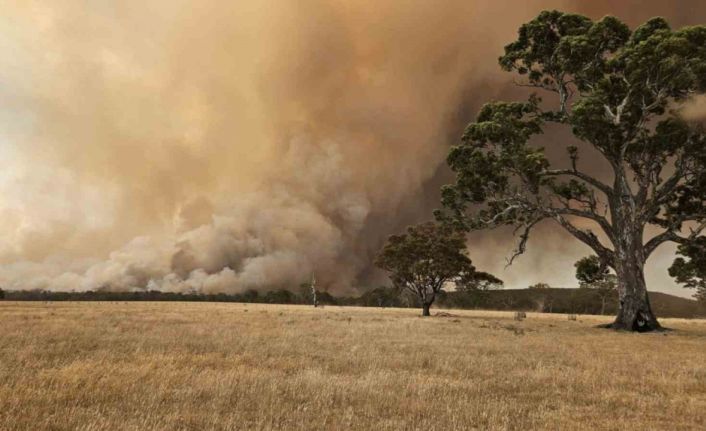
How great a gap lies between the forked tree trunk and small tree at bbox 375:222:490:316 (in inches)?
926

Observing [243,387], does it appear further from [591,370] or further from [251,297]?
[251,297]

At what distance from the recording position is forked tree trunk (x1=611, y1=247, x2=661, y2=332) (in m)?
32.6

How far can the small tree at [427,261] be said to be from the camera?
57.4 metres

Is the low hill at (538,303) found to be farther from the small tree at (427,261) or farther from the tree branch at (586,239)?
the tree branch at (586,239)

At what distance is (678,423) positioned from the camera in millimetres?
8391

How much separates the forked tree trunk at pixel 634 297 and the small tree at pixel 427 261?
23.5m

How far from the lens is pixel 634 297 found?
108 feet

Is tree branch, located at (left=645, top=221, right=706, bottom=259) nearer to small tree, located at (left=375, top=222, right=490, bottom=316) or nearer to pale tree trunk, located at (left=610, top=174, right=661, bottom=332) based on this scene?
pale tree trunk, located at (left=610, top=174, right=661, bottom=332)

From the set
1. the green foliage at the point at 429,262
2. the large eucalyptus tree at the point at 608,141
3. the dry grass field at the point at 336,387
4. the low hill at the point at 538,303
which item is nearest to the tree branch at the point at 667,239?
the large eucalyptus tree at the point at 608,141

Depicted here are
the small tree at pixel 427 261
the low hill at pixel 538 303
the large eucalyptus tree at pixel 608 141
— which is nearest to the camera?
the large eucalyptus tree at pixel 608 141

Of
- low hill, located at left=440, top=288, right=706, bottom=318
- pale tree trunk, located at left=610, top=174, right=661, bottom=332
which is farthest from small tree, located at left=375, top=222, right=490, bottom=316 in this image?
low hill, located at left=440, top=288, right=706, bottom=318

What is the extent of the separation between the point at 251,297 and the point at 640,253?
564 ft

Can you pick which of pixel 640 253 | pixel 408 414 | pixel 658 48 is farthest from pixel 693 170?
pixel 408 414

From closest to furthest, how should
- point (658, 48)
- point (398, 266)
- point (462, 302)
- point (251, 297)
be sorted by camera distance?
point (658, 48), point (398, 266), point (462, 302), point (251, 297)
